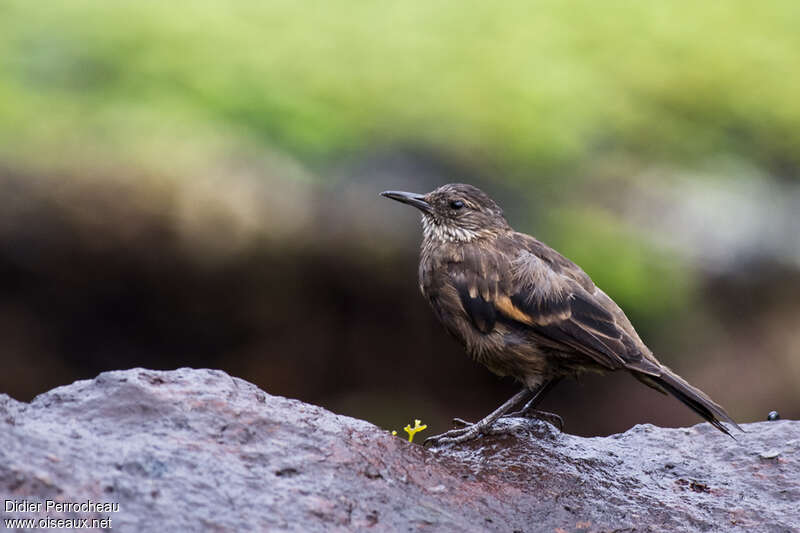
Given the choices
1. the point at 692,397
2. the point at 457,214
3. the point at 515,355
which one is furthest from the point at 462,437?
the point at 457,214

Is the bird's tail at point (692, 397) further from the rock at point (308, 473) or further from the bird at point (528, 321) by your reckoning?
the rock at point (308, 473)

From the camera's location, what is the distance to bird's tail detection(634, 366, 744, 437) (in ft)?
14.4

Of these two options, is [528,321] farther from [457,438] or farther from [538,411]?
[457,438]

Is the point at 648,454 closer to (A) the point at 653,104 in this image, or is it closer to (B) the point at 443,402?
(B) the point at 443,402

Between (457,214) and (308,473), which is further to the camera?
(457,214)

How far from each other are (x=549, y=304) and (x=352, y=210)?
9.80 feet

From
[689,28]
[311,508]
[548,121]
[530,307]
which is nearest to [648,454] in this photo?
[530,307]

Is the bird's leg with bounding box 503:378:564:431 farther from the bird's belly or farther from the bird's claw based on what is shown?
the bird's claw

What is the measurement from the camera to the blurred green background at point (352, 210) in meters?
7.34

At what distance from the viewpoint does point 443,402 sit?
7.80 m

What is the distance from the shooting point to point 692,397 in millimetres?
4457

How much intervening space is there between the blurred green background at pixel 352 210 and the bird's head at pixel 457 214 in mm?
1722

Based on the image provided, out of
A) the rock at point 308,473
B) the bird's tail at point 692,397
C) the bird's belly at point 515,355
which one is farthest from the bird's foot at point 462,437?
the bird's tail at point 692,397

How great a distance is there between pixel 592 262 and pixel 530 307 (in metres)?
2.87
